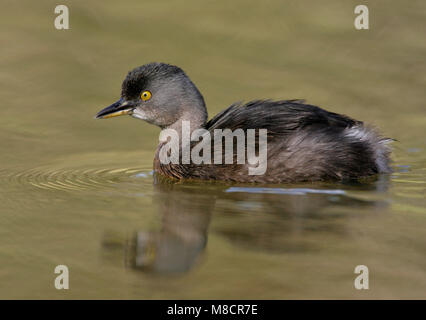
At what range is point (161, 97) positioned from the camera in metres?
7.78

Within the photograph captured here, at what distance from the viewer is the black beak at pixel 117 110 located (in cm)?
777

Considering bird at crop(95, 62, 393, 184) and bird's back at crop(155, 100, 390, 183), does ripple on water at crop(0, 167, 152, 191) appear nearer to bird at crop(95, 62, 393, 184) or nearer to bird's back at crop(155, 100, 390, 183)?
bird at crop(95, 62, 393, 184)

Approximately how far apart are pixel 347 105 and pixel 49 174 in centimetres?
447

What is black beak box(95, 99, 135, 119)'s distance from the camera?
777 centimetres

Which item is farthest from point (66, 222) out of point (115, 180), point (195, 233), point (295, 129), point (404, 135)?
point (404, 135)

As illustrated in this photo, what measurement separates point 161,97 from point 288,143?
1467 mm

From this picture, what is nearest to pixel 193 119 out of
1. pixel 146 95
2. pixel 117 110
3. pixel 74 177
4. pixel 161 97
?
pixel 161 97

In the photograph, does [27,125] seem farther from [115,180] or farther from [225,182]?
[225,182]

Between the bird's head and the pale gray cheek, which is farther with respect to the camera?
the pale gray cheek

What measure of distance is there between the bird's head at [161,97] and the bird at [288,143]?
1 centimetres

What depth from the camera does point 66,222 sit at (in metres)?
5.94

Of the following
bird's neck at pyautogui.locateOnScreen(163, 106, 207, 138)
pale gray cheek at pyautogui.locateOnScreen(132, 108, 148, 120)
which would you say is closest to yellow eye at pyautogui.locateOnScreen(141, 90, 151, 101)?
pale gray cheek at pyautogui.locateOnScreen(132, 108, 148, 120)

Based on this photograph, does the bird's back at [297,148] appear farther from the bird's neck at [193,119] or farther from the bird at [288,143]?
the bird's neck at [193,119]
